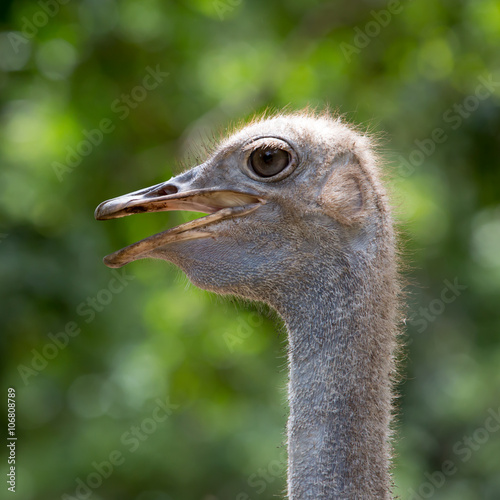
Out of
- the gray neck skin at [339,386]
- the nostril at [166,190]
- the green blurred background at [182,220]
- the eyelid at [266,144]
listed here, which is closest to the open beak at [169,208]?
the nostril at [166,190]

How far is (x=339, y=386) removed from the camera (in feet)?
8.51

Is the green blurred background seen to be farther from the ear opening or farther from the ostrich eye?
the ostrich eye

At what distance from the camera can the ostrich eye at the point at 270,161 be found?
2.91 metres

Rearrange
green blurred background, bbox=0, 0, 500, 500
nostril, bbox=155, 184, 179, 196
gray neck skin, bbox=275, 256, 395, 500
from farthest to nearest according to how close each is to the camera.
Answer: green blurred background, bbox=0, 0, 500, 500
nostril, bbox=155, 184, 179, 196
gray neck skin, bbox=275, 256, 395, 500

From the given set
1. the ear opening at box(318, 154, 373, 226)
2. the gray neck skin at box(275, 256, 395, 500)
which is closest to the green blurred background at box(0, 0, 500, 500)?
the ear opening at box(318, 154, 373, 226)

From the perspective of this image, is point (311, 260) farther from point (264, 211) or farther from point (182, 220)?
point (182, 220)

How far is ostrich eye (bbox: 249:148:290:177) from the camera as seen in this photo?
2906mm

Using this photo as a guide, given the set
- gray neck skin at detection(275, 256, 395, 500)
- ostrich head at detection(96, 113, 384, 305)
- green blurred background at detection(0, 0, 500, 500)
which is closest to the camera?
gray neck skin at detection(275, 256, 395, 500)

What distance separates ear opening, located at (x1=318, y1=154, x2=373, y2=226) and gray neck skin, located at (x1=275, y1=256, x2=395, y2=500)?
211mm

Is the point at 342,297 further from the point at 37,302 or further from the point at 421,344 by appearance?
the point at 421,344

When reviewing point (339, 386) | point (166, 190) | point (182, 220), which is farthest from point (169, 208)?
point (182, 220)

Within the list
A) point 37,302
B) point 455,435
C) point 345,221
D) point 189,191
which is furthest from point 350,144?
point 455,435

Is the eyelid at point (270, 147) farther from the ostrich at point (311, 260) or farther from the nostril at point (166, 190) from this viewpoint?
the nostril at point (166, 190)

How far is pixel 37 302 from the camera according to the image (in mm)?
6344
